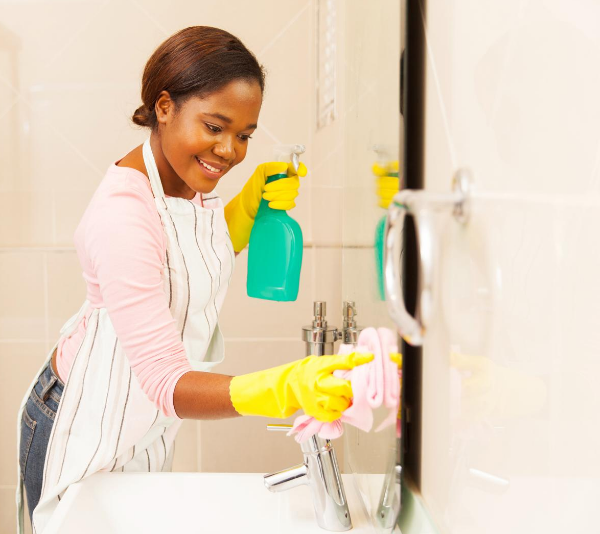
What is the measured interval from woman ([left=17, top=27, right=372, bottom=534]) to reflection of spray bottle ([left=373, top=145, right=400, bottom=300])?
28cm

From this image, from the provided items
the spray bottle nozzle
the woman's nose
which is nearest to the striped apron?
the woman's nose

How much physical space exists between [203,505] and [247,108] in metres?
0.65

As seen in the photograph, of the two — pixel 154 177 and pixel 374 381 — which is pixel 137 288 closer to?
pixel 154 177

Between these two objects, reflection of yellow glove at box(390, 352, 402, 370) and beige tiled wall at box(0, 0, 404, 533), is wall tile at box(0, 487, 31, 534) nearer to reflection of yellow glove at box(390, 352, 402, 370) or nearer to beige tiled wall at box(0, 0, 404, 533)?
beige tiled wall at box(0, 0, 404, 533)

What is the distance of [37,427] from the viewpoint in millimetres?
1163

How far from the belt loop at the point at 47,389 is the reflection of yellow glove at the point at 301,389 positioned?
21.4 inches

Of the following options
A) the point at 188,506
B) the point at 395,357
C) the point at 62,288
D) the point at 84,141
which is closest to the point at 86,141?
the point at 84,141

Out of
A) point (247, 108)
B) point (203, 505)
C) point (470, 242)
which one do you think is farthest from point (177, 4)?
point (470, 242)

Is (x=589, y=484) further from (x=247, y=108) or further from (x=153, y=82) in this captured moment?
(x=153, y=82)

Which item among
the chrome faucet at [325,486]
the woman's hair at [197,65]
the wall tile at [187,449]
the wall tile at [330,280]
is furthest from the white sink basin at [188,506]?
the wall tile at [187,449]

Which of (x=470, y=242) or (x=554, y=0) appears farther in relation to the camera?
(x=470, y=242)

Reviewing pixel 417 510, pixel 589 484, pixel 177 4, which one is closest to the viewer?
pixel 589 484

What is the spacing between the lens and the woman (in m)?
0.87

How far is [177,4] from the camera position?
1.75 metres
